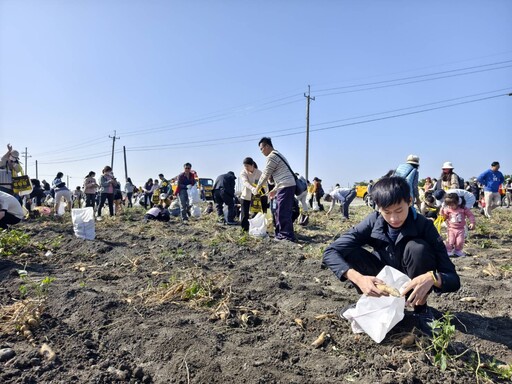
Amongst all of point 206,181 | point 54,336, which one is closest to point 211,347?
point 54,336

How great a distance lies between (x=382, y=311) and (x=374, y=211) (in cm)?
83

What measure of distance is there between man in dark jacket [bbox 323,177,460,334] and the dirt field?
0.32m

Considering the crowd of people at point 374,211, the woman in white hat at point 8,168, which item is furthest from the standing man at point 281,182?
the woman in white hat at point 8,168

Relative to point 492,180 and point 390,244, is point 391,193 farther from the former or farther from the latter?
point 492,180

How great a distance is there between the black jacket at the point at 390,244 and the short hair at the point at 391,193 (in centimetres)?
26

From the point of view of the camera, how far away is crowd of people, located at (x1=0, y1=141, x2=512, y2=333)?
2.19 meters

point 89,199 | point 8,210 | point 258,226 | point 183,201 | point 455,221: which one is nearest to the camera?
point 8,210

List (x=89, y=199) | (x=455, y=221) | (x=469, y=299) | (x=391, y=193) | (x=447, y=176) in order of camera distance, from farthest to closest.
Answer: (x=89, y=199) → (x=447, y=176) → (x=455, y=221) → (x=469, y=299) → (x=391, y=193)

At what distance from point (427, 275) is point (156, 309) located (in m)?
1.80

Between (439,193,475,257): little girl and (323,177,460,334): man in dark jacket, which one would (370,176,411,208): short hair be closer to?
(323,177,460,334): man in dark jacket

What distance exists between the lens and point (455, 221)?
17.6 ft

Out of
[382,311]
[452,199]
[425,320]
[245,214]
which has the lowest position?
[425,320]

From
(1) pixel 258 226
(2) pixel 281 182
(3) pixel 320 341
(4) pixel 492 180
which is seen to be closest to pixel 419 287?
(3) pixel 320 341

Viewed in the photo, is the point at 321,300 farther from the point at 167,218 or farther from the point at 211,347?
Answer: the point at 167,218
